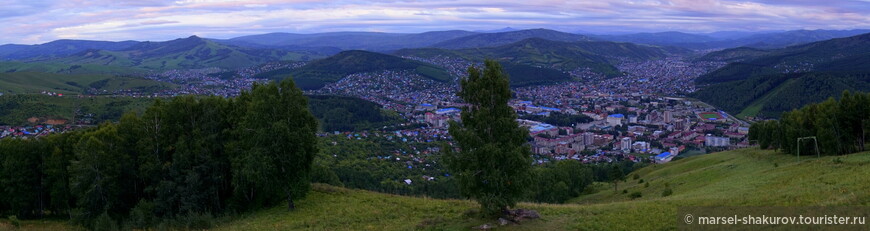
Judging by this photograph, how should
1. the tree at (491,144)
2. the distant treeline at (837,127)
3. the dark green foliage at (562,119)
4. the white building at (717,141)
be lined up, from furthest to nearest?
the dark green foliage at (562,119), the white building at (717,141), the distant treeline at (837,127), the tree at (491,144)

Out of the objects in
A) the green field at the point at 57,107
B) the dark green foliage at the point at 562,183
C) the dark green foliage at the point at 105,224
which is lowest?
the dark green foliage at the point at 562,183

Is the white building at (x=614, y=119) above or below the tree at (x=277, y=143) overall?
below

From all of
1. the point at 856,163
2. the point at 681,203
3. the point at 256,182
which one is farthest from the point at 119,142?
the point at 856,163

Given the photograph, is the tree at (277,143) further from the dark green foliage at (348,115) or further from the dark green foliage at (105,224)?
the dark green foliage at (348,115)

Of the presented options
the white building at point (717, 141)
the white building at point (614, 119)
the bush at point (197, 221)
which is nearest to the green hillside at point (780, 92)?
the white building at point (614, 119)

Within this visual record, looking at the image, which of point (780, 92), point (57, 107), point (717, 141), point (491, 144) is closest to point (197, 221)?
point (491, 144)

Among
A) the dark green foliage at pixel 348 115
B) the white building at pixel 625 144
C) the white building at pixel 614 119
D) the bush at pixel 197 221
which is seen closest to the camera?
the bush at pixel 197 221

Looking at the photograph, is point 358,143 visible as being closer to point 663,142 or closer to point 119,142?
point 663,142

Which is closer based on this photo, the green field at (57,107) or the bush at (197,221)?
the bush at (197,221)

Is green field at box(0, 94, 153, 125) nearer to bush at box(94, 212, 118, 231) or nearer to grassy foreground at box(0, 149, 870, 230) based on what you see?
bush at box(94, 212, 118, 231)
